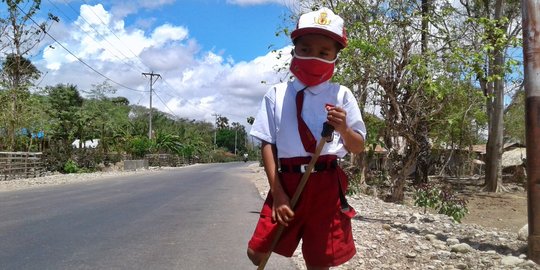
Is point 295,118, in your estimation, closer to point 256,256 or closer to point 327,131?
point 327,131

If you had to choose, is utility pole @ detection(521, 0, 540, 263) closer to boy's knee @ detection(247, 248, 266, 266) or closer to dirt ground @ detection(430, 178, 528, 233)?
boy's knee @ detection(247, 248, 266, 266)

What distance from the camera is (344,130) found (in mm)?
2600

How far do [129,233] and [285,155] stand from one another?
212 inches

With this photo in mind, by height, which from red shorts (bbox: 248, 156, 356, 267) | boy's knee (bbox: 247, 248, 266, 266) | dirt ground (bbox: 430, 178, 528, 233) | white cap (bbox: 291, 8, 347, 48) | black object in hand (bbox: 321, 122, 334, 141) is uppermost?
white cap (bbox: 291, 8, 347, 48)

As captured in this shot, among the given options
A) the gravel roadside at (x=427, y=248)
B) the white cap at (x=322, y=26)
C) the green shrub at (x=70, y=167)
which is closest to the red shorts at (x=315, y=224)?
the white cap at (x=322, y=26)

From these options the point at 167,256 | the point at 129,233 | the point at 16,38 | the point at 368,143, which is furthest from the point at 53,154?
the point at 167,256

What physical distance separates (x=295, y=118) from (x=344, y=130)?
0.30 metres

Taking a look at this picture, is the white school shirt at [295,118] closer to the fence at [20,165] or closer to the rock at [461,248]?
the rock at [461,248]

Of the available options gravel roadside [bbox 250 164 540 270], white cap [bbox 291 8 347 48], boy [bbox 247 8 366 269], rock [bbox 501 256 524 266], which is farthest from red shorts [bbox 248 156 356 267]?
rock [bbox 501 256 524 266]

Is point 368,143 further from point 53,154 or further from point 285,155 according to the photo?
point 53,154

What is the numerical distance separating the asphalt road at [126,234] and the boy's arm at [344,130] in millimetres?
3082

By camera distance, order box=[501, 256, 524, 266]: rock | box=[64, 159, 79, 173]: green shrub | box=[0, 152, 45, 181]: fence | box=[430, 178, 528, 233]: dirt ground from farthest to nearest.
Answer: box=[64, 159, 79, 173]: green shrub
box=[0, 152, 45, 181]: fence
box=[430, 178, 528, 233]: dirt ground
box=[501, 256, 524, 266]: rock

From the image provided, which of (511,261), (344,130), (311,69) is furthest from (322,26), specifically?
(511,261)

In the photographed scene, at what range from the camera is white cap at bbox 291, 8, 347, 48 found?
2.66 metres
